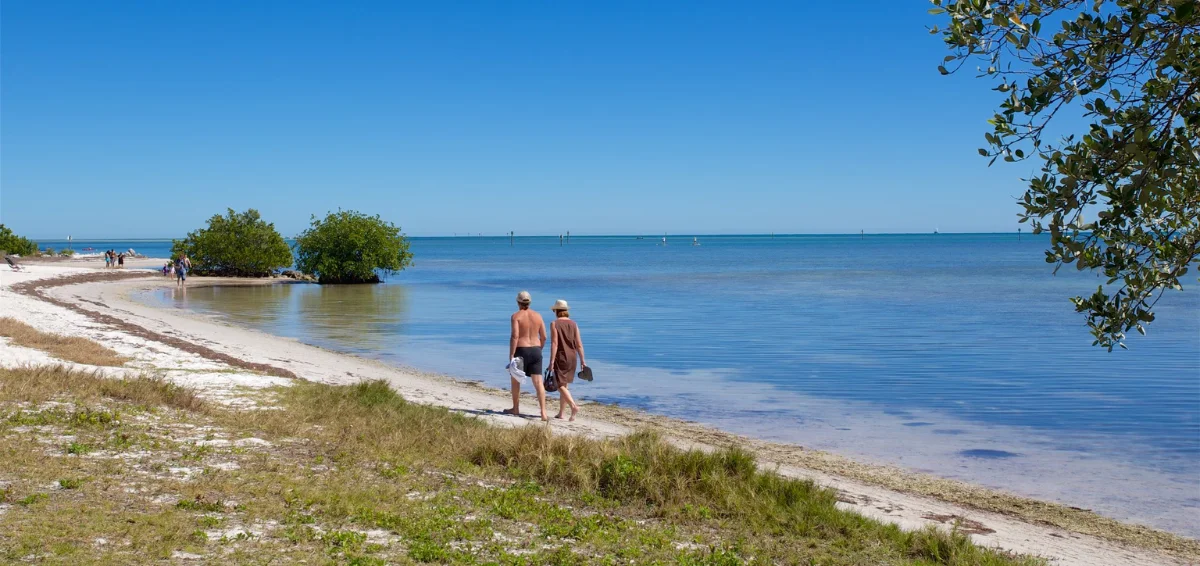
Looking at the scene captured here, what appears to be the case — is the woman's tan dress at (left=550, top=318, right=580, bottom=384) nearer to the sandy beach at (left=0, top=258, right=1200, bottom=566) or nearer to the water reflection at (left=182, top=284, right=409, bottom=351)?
the sandy beach at (left=0, top=258, right=1200, bottom=566)

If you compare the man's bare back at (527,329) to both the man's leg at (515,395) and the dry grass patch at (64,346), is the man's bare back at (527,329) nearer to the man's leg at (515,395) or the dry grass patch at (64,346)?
the man's leg at (515,395)

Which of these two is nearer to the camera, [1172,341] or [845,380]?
[845,380]

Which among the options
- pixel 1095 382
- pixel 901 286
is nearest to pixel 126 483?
pixel 1095 382

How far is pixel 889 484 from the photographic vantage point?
1071 cm

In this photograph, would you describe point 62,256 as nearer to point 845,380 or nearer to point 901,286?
point 901,286

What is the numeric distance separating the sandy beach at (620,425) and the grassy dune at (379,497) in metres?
1.41

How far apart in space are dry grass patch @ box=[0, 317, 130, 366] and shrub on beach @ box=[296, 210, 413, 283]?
38.9 metres

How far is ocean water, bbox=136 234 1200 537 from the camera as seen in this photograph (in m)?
12.3

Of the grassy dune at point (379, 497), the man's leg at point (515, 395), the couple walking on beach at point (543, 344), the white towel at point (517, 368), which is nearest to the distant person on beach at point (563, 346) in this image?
the couple walking on beach at point (543, 344)

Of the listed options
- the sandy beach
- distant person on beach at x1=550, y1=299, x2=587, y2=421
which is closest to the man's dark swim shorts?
distant person on beach at x1=550, y1=299, x2=587, y2=421

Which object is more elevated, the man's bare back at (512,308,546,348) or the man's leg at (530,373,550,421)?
the man's bare back at (512,308,546,348)

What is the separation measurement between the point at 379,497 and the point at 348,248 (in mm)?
51760

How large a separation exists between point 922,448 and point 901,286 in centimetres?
4676

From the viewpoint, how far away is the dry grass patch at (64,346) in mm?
14812
